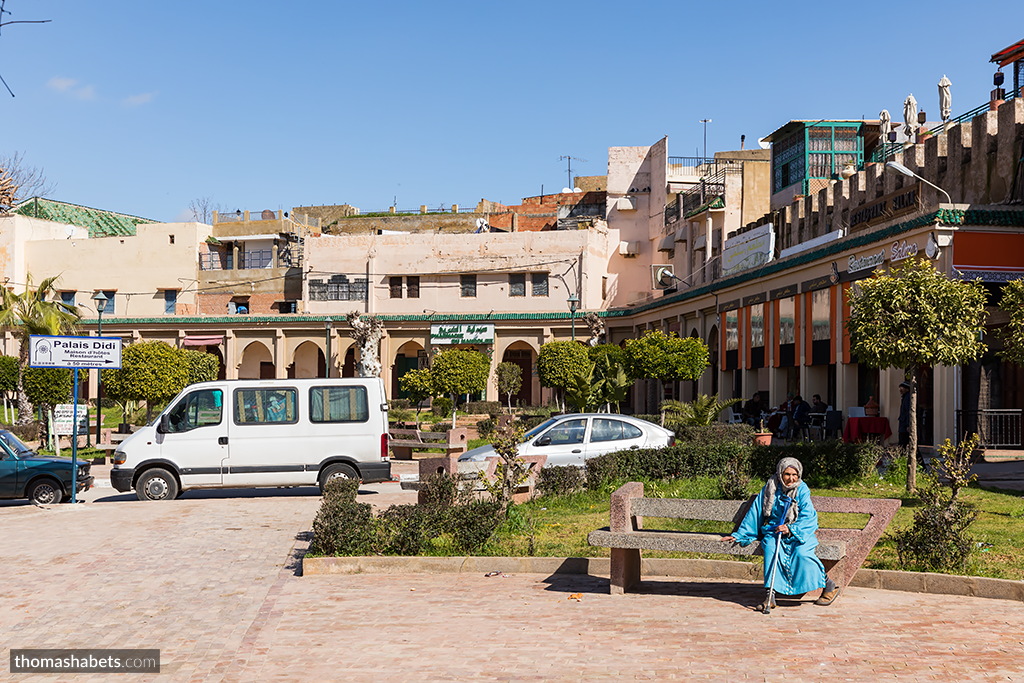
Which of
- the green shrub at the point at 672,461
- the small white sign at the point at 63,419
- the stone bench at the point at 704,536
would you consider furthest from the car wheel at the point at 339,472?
the small white sign at the point at 63,419

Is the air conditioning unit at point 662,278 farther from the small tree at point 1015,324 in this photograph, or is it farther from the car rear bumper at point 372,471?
the car rear bumper at point 372,471

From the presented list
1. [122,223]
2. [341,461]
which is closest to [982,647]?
[341,461]

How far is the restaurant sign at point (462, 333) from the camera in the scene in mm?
52156

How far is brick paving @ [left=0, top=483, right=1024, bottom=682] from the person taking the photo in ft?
19.7

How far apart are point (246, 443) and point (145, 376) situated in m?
16.7

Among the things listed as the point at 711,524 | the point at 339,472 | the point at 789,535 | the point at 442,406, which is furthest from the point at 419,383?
the point at 789,535

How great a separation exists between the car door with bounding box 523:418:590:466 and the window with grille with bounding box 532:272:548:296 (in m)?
37.0

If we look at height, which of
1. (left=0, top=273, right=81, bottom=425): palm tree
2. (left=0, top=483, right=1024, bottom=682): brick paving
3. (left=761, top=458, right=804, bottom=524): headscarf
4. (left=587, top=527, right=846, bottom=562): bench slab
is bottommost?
(left=0, top=483, right=1024, bottom=682): brick paving

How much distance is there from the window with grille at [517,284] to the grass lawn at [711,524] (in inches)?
1519

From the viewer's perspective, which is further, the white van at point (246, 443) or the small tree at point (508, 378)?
the small tree at point (508, 378)

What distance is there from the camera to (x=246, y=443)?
51.3 ft

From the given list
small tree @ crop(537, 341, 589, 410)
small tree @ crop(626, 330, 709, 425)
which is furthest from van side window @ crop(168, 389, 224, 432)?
small tree @ crop(537, 341, 589, 410)

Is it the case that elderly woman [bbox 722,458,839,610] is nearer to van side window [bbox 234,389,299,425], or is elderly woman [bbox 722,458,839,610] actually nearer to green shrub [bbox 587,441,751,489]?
green shrub [bbox 587,441,751,489]

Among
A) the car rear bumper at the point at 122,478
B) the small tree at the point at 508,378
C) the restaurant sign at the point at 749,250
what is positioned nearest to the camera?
the car rear bumper at the point at 122,478
